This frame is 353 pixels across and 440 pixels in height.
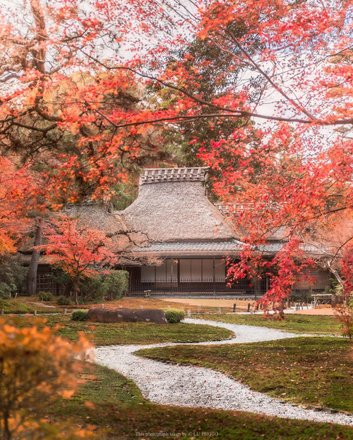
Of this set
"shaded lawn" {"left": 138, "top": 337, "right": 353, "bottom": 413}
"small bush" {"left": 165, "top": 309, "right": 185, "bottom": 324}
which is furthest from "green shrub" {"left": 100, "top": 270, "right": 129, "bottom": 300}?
"shaded lawn" {"left": 138, "top": 337, "right": 353, "bottom": 413}

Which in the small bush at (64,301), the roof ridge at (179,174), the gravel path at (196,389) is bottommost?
the gravel path at (196,389)

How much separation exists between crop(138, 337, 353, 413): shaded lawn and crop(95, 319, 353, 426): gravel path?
26cm

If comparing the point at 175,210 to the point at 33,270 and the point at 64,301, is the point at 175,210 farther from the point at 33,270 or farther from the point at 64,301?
the point at 64,301

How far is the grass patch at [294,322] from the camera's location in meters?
18.1

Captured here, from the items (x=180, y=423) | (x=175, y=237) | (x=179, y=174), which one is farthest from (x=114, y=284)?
(x=180, y=423)

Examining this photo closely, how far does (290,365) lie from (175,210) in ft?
88.8

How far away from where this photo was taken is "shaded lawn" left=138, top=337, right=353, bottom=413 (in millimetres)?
8523

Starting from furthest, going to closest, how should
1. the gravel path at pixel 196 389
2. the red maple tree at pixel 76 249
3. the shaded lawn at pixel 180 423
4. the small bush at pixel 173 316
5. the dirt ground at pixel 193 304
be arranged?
1. the dirt ground at pixel 193 304
2. the red maple tree at pixel 76 249
3. the small bush at pixel 173 316
4. the gravel path at pixel 196 389
5. the shaded lawn at pixel 180 423

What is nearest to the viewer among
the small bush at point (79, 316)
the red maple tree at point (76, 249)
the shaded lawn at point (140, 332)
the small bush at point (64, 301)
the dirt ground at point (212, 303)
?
the shaded lawn at point (140, 332)

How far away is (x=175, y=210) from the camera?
3738 centimetres

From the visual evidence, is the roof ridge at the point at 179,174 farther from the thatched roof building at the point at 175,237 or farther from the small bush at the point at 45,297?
the small bush at the point at 45,297

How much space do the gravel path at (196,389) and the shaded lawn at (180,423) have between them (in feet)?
2.40

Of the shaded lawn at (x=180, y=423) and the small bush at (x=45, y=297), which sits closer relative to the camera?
the shaded lawn at (x=180, y=423)

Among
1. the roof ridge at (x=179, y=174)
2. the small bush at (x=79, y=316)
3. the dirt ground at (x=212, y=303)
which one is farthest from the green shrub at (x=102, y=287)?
the roof ridge at (x=179, y=174)
